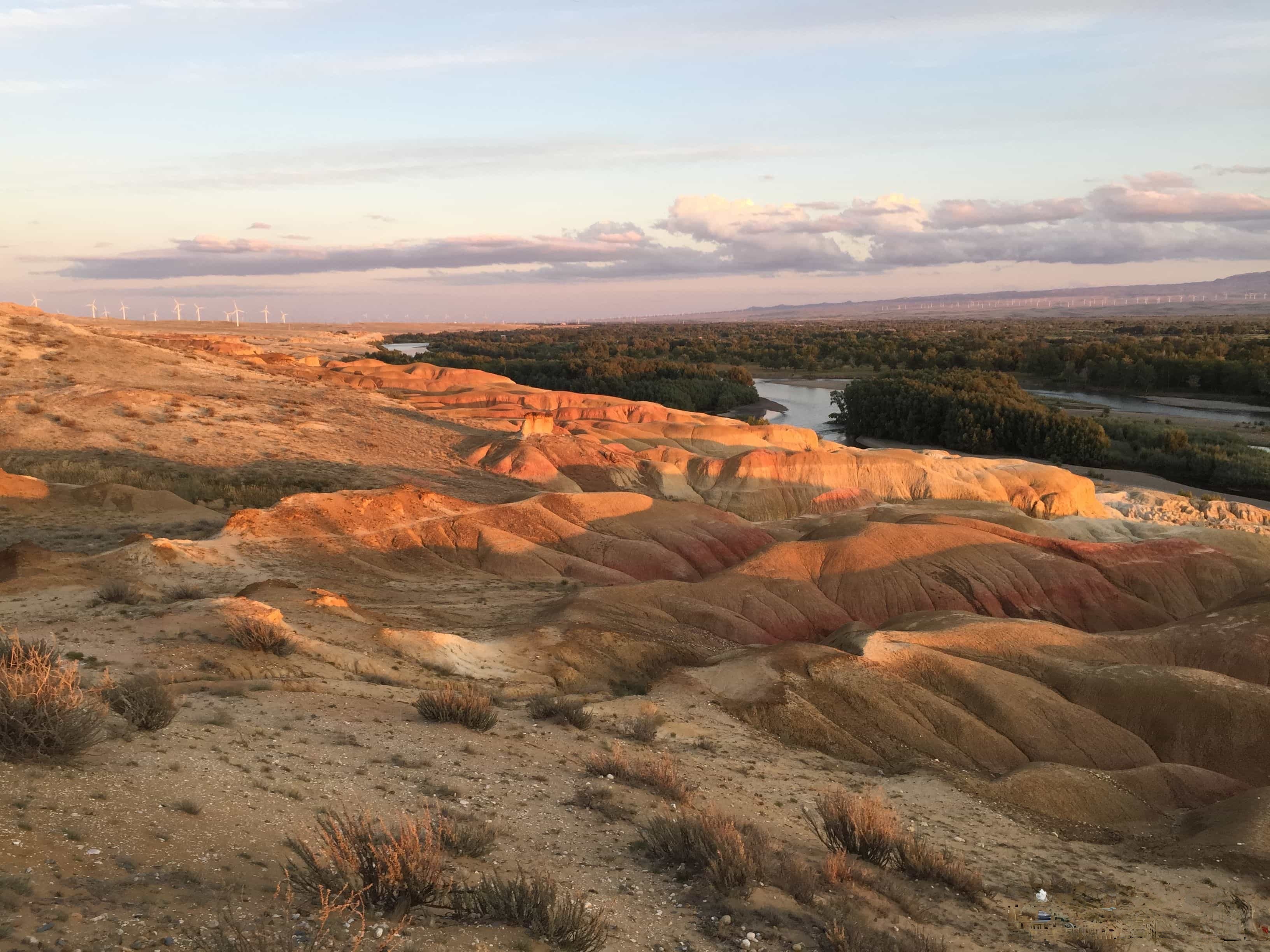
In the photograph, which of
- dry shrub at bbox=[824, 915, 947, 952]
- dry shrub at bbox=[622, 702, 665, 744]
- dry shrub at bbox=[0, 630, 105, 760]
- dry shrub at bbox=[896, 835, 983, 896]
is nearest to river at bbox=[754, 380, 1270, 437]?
dry shrub at bbox=[622, 702, 665, 744]

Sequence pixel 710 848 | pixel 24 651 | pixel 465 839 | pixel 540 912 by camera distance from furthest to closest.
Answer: pixel 24 651 → pixel 710 848 → pixel 465 839 → pixel 540 912

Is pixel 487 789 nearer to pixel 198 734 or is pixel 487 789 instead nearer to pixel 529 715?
pixel 198 734

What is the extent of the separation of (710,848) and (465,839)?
2.38m

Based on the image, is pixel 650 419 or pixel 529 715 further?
pixel 650 419

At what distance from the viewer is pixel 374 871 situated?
7.23 meters

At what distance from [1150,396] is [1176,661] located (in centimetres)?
9036

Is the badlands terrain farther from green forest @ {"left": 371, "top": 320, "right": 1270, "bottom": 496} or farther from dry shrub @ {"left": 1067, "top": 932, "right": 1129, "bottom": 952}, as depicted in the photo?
green forest @ {"left": 371, "top": 320, "right": 1270, "bottom": 496}

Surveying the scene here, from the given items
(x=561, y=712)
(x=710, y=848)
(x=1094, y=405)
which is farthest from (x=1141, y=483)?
(x=710, y=848)

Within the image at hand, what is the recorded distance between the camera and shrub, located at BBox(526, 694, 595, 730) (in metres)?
15.0

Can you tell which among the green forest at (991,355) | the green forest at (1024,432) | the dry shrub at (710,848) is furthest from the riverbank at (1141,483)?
the dry shrub at (710,848)

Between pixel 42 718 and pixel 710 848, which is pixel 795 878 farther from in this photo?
pixel 42 718

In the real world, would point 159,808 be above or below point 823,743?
above

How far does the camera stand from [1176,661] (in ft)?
73.0

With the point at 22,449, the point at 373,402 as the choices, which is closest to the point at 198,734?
the point at 22,449
